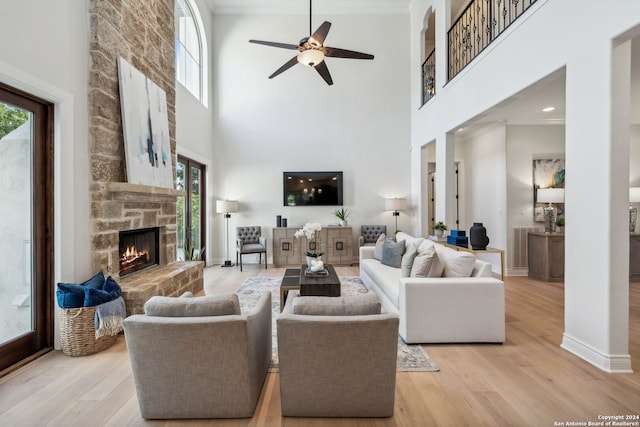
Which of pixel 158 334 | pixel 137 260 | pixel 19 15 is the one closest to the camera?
pixel 158 334

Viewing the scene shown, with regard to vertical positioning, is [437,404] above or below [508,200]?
below

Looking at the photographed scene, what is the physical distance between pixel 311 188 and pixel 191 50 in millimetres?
3727

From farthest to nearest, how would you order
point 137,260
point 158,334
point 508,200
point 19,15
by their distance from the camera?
point 508,200 < point 137,260 < point 19,15 < point 158,334

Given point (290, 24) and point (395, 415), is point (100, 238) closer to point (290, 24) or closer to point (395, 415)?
point (395, 415)

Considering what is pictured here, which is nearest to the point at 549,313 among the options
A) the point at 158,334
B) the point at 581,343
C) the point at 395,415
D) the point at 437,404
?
the point at 581,343

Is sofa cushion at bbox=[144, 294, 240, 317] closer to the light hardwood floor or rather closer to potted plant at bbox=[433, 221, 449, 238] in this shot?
the light hardwood floor

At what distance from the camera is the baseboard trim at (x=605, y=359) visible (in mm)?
2408

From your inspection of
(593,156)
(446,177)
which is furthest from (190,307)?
(446,177)

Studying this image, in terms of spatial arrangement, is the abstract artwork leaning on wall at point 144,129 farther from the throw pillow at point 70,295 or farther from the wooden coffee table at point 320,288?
the wooden coffee table at point 320,288

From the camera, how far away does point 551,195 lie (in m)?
5.41

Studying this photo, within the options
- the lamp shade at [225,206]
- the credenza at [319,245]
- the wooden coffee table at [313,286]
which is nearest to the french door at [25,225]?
the wooden coffee table at [313,286]

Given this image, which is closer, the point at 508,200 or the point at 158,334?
the point at 158,334

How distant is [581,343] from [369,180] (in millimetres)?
5338

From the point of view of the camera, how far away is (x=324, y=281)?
3.44 m
